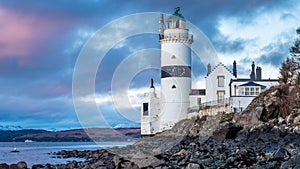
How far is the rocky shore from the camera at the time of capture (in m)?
14.3

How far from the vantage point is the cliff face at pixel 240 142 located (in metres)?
14.3

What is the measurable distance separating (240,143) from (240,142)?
413 mm

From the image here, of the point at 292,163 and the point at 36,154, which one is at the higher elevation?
the point at 292,163

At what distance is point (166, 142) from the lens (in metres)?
30.7

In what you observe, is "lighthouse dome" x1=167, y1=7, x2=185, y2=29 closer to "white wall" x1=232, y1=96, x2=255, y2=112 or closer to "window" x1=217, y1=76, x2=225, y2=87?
"window" x1=217, y1=76, x2=225, y2=87

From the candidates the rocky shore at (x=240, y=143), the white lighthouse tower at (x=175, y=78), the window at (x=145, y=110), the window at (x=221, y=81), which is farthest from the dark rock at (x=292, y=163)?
the window at (x=145, y=110)

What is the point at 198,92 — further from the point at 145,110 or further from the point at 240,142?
the point at 240,142

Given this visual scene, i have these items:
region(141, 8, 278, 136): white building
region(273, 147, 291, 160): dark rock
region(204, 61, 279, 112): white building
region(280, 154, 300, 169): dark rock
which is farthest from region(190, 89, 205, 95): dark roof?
region(280, 154, 300, 169): dark rock

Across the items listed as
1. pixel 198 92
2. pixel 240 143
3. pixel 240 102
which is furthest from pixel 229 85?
pixel 240 143

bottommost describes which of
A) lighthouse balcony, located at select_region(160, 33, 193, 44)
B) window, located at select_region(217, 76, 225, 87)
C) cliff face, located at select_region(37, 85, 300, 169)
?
cliff face, located at select_region(37, 85, 300, 169)

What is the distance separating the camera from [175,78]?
38.5m

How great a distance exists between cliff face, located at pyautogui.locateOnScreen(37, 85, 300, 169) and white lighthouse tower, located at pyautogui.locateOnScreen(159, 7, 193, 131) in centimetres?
356

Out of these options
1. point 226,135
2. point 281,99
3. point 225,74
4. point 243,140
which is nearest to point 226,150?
point 243,140

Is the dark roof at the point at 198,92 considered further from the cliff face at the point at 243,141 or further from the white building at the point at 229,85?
the cliff face at the point at 243,141
